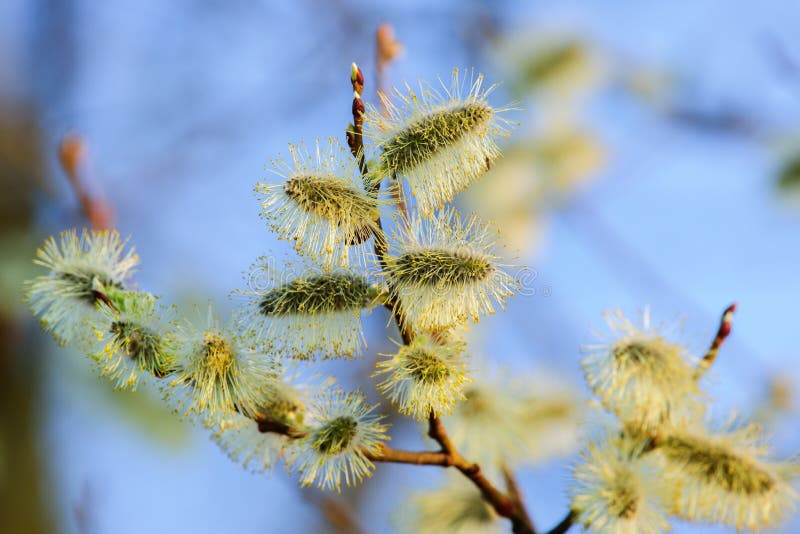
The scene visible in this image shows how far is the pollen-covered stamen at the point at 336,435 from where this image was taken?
112cm

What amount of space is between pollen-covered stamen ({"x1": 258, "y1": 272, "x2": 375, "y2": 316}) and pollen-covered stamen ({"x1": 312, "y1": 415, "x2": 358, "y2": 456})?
168mm

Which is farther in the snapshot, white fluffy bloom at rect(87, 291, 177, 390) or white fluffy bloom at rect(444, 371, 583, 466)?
white fluffy bloom at rect(444, 371, 583, 466)

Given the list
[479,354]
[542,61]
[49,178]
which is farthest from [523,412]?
[49,178]

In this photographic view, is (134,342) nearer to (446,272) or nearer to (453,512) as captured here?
(446,272)

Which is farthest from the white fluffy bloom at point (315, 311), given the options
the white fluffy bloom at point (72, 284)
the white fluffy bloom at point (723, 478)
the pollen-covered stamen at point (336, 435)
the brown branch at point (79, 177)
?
the brown branch at point (79, 177)

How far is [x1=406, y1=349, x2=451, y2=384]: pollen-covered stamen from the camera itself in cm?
111

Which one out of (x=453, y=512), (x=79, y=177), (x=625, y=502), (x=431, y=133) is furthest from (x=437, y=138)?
(x=79, y=177)

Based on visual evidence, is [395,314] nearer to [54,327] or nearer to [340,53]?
[54,327]

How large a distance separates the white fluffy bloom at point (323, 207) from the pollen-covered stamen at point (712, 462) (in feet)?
2.14

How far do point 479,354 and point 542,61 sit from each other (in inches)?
108

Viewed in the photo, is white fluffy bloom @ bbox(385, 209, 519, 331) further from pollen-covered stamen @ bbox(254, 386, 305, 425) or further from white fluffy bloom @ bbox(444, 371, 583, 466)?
white fluffy bloom @ bbox(444, 371, 583, 466)

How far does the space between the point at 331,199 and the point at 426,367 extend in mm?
287

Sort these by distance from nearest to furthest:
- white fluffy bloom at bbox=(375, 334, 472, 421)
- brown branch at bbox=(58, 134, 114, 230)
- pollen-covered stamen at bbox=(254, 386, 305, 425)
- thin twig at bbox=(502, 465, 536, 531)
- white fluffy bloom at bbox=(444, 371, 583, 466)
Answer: white fluffy bloom at bbox=(375, 334, 472, 421) → pollen-covered stamen at bbox=(254, 386, 305, 425) → thin twig at bbox=(502, 465, 536, 531) → white fluffy bloom at bbox=(444, 371, 583, 466) → brown branch at bbox=(58, 134, 114, 230)

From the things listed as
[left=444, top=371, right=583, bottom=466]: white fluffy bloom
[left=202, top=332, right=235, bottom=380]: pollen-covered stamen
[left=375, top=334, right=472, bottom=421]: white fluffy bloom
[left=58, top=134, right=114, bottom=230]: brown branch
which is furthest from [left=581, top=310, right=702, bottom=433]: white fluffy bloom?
[left=58, top=134, right=114, bottom=230]: brown branch
